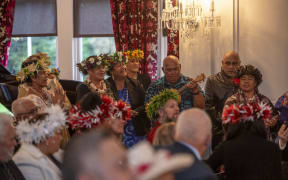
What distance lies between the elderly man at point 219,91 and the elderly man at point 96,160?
166 inches

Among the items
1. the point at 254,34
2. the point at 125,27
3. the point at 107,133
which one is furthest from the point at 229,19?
the point at 107,133

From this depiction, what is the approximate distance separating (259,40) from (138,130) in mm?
2368

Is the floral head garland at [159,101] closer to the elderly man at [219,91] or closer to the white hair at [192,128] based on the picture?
the elderly man at [219,91]

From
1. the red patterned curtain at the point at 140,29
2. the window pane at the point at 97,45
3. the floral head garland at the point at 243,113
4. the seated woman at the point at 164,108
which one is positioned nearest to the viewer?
the floral head garland at the point at 243,113

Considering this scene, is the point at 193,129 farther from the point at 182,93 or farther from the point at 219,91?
the point at 219,91

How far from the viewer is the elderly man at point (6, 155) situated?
3.08 meters

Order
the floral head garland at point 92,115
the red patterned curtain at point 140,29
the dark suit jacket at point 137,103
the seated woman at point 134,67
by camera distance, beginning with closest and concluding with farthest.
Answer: the floral head garland at point 92,115, the dark suit jacket at point 137,103, the seated woman at point 134,67, the red patterned curtain at point 140,29

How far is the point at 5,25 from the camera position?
350 inches

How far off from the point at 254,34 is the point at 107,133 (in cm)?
556

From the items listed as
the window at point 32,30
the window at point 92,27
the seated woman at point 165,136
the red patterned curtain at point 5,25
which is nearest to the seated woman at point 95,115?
the seated woman at point 165,136

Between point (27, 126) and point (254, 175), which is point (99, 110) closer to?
point (27, 126)

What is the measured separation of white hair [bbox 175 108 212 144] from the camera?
2.60m

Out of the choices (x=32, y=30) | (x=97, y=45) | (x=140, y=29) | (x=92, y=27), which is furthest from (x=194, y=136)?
(x=32, y=30)

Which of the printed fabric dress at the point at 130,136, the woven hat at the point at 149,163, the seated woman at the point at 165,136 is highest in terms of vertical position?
the woven hat at the point at 149,163
